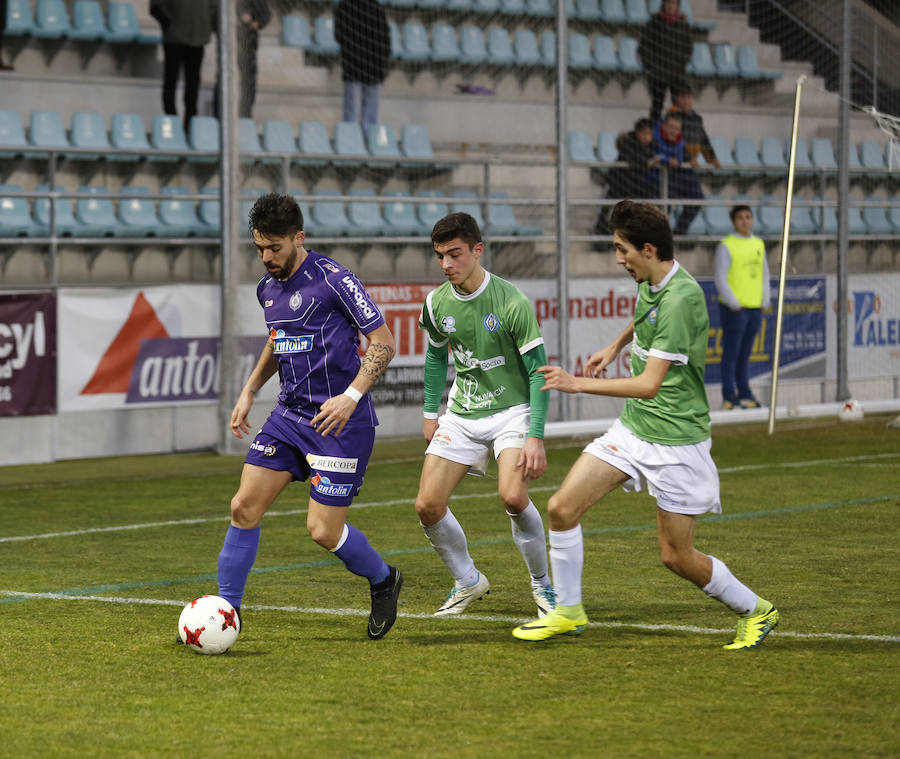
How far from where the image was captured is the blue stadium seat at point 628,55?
19.7 m

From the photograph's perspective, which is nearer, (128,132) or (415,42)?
(128,132)

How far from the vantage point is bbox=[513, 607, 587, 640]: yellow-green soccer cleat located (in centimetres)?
602

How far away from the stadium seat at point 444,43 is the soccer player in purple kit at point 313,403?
43.8 ft

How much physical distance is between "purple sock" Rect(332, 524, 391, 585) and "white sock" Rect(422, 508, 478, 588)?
1.54 ft

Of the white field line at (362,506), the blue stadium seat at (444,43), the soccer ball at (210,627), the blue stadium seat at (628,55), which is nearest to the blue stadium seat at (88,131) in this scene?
the blue stadium seat at (444,43)

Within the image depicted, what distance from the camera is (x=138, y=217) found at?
15180mm

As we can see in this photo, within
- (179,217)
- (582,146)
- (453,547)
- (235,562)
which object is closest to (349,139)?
(179,217)

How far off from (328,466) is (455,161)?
1040 centimetres

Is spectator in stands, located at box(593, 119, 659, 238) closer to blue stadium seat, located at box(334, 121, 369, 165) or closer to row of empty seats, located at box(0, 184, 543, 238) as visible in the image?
row of empty seats, located at box(0, 184, 543, 238)

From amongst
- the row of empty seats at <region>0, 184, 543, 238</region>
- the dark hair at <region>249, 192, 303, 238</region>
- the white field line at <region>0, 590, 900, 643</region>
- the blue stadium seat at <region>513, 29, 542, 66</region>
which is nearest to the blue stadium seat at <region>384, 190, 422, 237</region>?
the row of empty seats at <region>0, 184, 543, 238</region>

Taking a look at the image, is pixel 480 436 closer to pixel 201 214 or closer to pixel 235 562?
pixel 235 562

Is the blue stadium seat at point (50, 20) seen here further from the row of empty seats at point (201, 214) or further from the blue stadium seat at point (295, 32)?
the blue stadium seat at point (295, 32)

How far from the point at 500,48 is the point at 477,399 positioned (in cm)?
1288

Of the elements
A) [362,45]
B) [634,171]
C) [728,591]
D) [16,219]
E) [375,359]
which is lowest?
[728,591]
